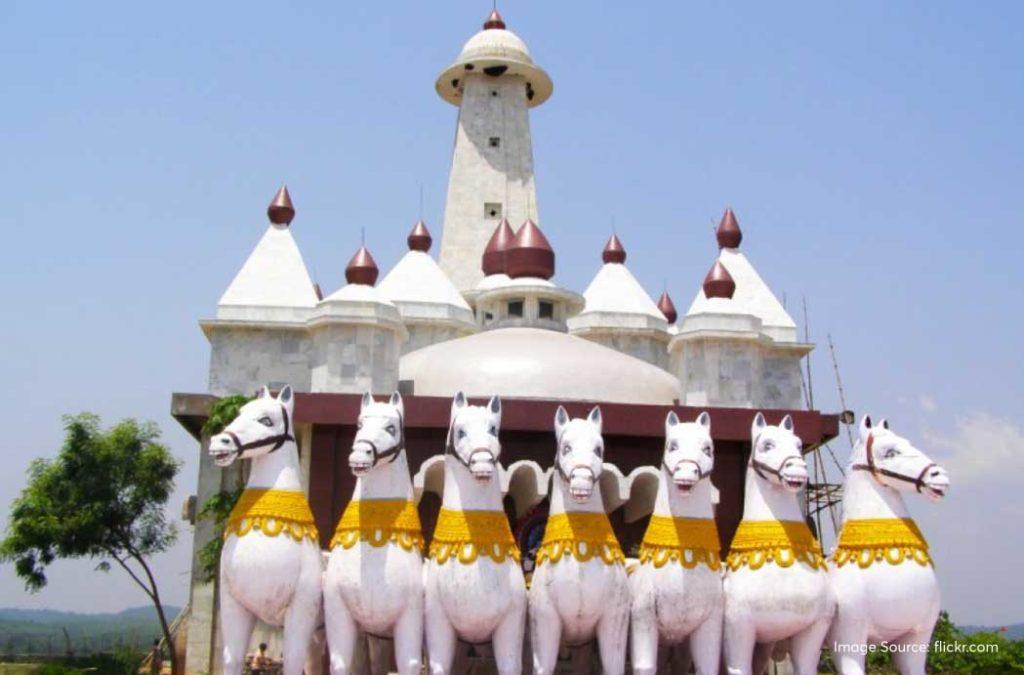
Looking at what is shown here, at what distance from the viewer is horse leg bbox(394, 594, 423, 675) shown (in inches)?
480

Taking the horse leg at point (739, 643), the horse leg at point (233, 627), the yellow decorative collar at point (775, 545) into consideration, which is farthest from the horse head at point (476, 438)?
the horse leg at point (739, 643)

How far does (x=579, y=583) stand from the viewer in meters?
12.4

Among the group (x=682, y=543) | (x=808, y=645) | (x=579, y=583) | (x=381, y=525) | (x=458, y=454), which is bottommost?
(x=808, y=645)

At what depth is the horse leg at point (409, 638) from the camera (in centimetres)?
1220

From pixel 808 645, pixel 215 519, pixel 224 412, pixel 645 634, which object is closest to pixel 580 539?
pixel 645 634

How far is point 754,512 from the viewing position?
1305 cm

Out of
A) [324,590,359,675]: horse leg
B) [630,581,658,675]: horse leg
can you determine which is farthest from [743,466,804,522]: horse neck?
[324,590,359,675]: horse leg

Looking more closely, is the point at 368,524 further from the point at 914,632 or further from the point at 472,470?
the point at 914,632

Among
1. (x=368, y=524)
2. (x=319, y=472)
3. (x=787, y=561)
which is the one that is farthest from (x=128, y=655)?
(x=787, y=561)

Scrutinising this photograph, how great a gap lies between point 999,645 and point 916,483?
916 centimetres

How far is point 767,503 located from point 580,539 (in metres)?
2.09

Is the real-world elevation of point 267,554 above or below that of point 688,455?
below

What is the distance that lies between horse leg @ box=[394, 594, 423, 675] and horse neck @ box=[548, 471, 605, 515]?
178 cm

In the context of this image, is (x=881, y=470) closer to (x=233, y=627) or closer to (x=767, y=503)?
(x=767, y=503)
